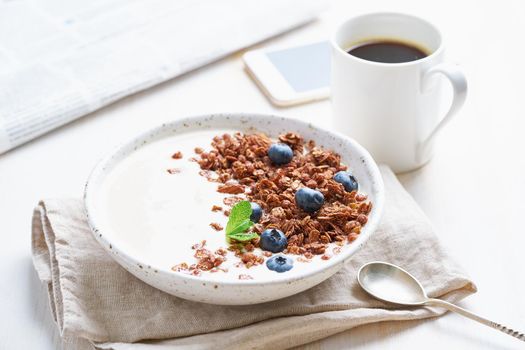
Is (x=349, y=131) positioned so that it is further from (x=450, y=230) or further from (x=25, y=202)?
(x=25, y=202)

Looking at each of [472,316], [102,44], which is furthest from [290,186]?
[102,44]

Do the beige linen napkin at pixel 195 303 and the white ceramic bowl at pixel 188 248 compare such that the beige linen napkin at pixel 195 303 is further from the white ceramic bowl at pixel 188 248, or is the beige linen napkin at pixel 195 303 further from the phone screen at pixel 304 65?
the phone screen at pixel 304 65

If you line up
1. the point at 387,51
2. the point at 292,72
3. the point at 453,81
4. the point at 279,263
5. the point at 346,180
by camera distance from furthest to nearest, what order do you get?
1. the point at 292,72
2. the point at 387,51
3. the point at 453,81
4. the point at 346,180
5. the point at 279,263

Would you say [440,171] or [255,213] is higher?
[255,213]

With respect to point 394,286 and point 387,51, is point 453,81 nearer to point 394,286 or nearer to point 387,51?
point 387,51

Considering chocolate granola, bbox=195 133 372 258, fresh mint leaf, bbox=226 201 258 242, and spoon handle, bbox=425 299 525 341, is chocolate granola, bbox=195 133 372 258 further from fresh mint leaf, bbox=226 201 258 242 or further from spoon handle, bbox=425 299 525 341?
spoon handle, bbox=425 299 525 341

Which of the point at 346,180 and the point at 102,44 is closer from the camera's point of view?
the point at 346,180

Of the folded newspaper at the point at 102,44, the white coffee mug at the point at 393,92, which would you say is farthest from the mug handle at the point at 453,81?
the folded newspaper at the point at 102,44

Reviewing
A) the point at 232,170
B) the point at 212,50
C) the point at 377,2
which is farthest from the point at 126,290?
the point at 377,2
